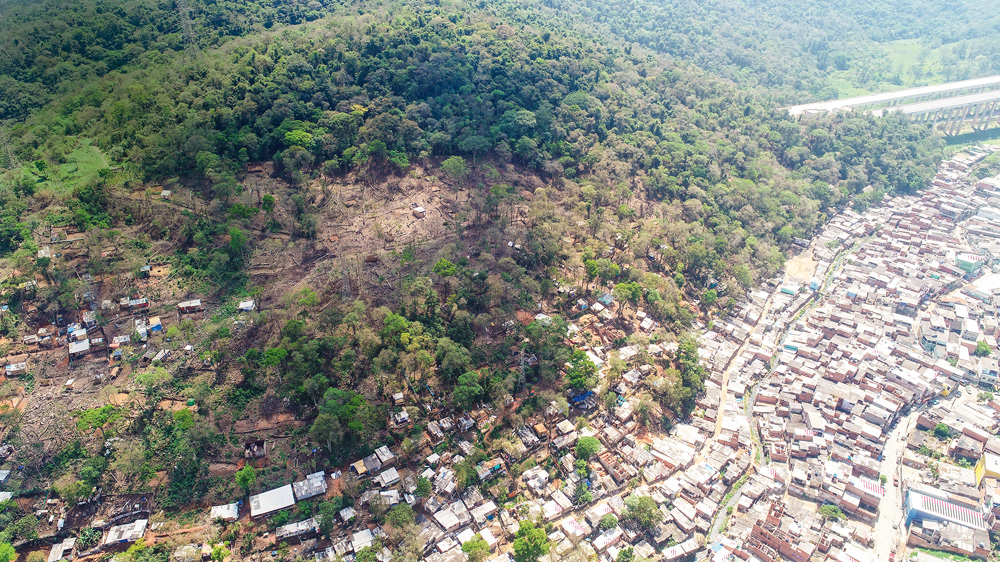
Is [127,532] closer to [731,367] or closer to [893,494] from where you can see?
[731,367]

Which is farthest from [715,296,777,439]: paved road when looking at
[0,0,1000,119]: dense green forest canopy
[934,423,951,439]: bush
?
[0,0,1000,119]: dense green forest canopy

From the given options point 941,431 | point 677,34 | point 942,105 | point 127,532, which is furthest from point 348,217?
point 942,105

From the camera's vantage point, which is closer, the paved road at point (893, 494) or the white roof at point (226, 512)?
the white roof at point (226, 512)

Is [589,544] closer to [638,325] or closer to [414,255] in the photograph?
[638,325]

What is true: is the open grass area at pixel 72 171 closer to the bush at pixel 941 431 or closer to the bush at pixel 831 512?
the bush at pixel 831 512

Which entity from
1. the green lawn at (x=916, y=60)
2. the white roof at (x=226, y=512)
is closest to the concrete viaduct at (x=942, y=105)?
the green lawn at (x=916, y=60)
